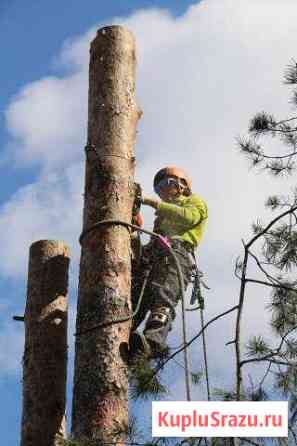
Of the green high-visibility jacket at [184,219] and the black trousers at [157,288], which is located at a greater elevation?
the green high-visibility jacket at [184,219]

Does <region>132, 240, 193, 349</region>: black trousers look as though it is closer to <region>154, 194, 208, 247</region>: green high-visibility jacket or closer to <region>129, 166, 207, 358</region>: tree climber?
<region>129, 166, 207, 358</region>: tree climber

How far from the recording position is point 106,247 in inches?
253

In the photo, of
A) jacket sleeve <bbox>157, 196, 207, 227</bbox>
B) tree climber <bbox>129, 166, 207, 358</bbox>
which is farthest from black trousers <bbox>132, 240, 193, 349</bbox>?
jacket sleeve <bbox>157, 196, 207, 227</bbox>

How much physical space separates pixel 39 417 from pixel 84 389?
0.43 m

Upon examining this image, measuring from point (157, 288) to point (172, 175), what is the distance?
1.21 m

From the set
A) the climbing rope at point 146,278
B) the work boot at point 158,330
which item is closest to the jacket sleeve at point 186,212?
the climbing rope at point 146,278

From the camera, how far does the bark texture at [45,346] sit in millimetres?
6336

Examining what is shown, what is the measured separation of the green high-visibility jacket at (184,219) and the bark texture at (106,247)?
72 centimetres

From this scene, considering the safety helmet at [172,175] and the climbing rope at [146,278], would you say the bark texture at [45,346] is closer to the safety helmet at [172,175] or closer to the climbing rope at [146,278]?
the climbing rope at [146,278]

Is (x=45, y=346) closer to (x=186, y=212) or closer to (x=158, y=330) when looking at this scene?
(x=158, y=330)

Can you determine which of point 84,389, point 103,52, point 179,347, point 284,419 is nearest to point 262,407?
point 284,419

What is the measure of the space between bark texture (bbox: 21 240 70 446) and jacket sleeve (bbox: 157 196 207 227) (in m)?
0.85

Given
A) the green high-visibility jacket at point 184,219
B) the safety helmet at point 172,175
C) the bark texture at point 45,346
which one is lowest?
the bark texture at point 45,346

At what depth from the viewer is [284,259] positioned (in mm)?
6887
